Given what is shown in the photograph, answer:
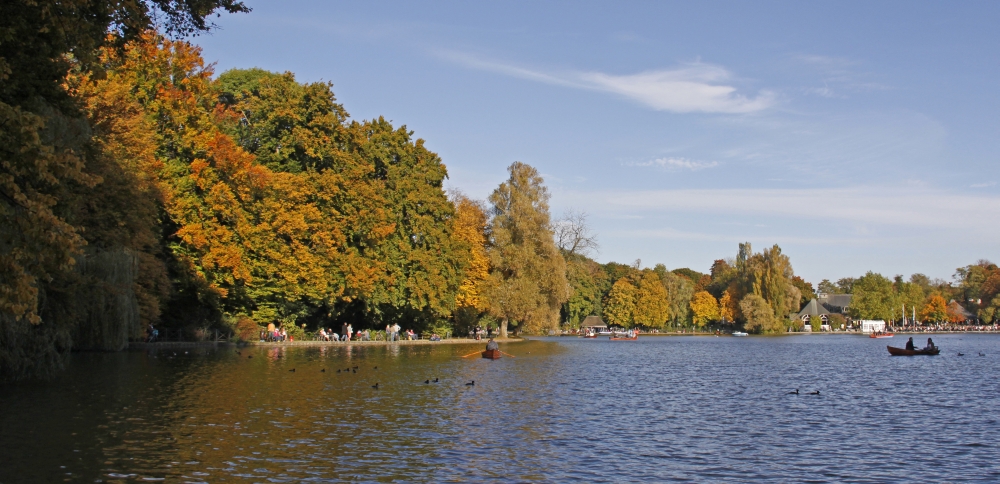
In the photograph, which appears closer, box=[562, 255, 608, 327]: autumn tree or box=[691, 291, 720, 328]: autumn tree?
box=[562, 255, 608, 327]: autumn tree

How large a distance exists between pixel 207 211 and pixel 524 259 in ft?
95.2

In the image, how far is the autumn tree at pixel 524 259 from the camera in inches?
2645

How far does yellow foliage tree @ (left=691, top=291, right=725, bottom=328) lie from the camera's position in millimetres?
141750

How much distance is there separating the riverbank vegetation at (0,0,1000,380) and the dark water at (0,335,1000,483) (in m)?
2.84

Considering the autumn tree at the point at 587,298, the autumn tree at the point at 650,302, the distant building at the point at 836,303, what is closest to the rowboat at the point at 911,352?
the autumn tree at the point at 587,298

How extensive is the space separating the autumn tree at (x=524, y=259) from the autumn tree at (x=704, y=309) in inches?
3016

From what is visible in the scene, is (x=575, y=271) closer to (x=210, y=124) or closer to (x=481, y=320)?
(x=481, y=320)

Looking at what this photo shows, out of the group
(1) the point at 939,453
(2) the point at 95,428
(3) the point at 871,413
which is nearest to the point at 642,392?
(3) the point at 871,413

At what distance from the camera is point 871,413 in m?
24.3

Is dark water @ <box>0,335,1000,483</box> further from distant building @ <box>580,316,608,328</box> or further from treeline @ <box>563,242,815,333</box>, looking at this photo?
distant building @ <box>580,316,608,328</box>

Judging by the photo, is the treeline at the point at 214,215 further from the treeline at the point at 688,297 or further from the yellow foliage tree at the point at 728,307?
the yellow foliage tree at the point at 728,307

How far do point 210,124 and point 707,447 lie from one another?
35117mm

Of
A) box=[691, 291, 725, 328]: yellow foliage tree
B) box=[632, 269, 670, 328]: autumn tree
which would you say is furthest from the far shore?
box=[691, 291, 725, 328]: yellow foliage tree

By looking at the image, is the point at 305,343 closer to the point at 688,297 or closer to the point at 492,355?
the point at 492,355
